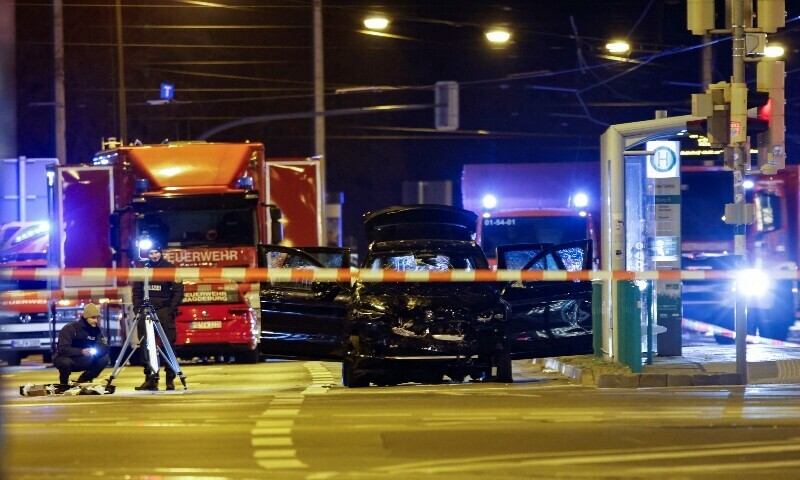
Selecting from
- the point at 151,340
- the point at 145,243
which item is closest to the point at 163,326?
the point at 151,340

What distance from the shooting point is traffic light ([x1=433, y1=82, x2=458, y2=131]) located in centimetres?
3431

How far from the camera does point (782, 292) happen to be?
25.0 m

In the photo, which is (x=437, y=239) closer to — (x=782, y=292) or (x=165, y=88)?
(x=782, y=292)

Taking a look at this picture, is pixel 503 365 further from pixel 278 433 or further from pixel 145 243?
pixel 145 243

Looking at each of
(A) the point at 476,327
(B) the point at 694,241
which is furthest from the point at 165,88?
(A) the point at 476,327

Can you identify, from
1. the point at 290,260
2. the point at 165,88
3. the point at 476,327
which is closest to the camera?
the point at 476,327

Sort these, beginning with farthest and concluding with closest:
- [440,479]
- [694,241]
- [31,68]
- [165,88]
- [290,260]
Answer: [31,68] < [165,88] < [694,241] < [290,260] < [440,479]

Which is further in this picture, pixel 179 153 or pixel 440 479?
pixel 179 153

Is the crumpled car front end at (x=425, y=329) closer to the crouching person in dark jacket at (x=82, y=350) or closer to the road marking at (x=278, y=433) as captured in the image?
the road marking at (x=278, y=433)

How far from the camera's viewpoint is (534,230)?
25844 millimetres

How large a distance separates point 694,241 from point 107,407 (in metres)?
15.0

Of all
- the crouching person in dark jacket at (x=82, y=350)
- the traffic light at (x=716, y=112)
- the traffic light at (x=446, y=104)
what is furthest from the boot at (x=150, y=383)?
the traffic light at (x=446, y=104)

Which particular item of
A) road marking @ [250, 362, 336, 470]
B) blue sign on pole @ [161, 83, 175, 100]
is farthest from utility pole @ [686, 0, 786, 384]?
blue sign on pole @ [161, 83, 175, 100]

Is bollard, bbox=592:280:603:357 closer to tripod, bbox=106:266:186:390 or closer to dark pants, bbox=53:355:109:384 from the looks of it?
tripod, bbox=106:266:186:390
